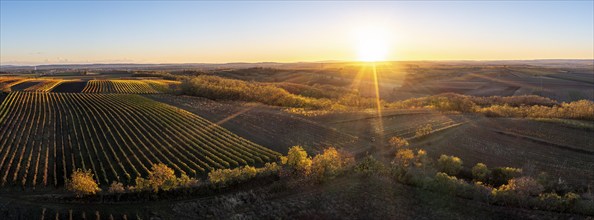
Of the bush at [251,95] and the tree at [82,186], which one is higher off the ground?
the bush at [251,95]

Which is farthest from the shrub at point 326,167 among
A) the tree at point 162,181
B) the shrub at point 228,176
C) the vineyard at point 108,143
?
the tree at point 162,181

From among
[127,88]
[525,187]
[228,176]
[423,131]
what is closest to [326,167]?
[228,176]

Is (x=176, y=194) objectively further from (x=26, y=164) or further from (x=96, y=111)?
(x=96, y=111)

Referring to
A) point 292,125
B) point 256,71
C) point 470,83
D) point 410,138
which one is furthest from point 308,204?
point 256,71

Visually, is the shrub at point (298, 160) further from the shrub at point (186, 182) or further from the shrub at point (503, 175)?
the shrub at point (503, 175)

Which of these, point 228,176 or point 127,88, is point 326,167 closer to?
point 228,176
